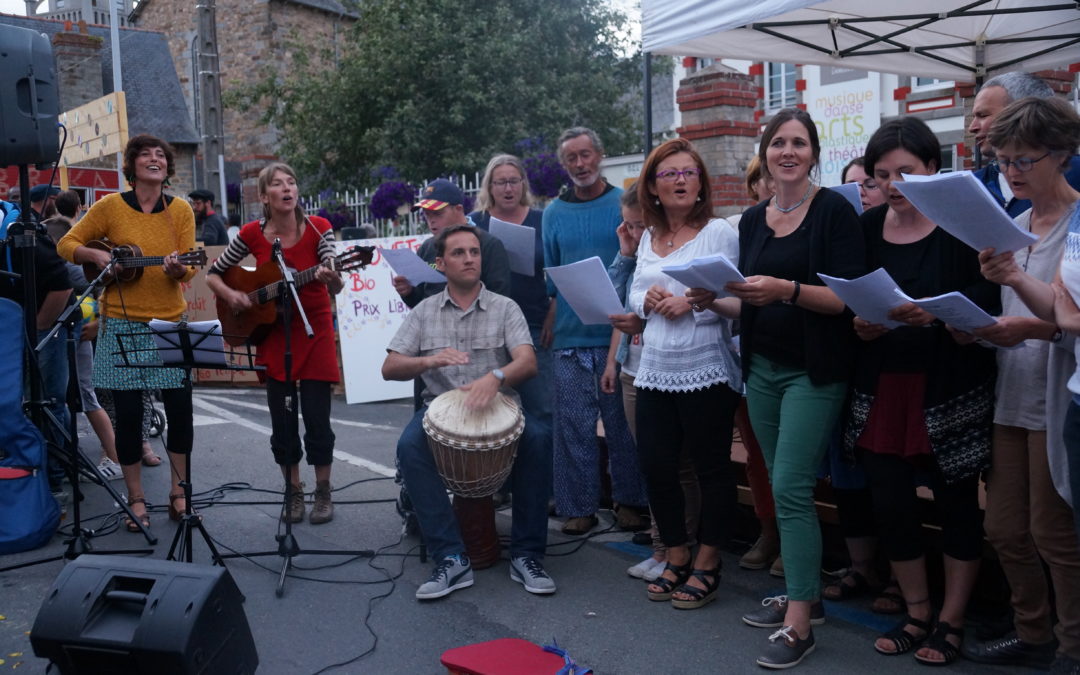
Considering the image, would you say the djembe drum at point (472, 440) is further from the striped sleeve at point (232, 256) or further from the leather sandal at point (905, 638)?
the leather sandal at point (905, 638)

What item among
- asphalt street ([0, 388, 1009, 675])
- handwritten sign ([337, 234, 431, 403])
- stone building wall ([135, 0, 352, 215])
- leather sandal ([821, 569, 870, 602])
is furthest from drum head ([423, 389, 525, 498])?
stone building wall ([135, 0, 352, 215])

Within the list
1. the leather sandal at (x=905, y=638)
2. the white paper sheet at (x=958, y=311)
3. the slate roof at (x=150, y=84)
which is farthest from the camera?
the slate roof at (x=150, y=84)

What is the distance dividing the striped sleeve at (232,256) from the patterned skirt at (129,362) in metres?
0.54

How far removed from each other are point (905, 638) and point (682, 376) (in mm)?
1325

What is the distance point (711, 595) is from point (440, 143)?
16.2 metres

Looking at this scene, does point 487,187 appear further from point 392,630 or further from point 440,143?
point 440,143

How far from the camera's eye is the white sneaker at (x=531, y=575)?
14.6 feet

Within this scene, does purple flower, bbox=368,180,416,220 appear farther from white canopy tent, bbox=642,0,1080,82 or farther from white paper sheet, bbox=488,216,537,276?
white paper sheet, bbox=488,216,537,276

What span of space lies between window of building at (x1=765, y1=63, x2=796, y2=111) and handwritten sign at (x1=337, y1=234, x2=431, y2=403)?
41.7ft

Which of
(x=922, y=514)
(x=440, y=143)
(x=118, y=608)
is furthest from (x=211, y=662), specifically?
(x=440, y=143)

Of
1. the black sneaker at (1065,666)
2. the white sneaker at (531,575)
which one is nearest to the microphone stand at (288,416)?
the white sneaker at (531,575)

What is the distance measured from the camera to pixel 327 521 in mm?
5719

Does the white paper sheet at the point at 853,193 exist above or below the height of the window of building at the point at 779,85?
below

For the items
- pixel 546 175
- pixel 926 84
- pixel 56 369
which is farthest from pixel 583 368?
pixel 926 84
